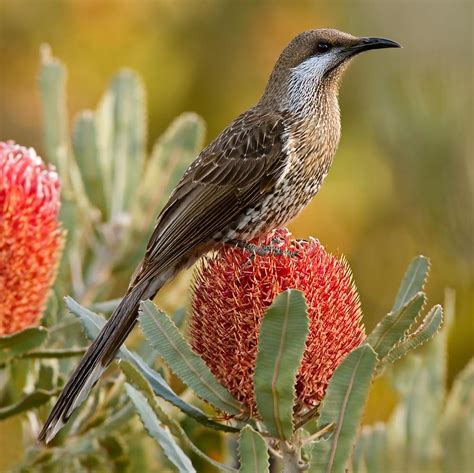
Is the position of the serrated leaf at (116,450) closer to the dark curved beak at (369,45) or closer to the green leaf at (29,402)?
the green leaf at (29,402)

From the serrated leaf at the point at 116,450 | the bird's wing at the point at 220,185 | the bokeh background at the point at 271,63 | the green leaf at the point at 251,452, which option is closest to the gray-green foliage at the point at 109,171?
the bird's wing at the point at 220,185

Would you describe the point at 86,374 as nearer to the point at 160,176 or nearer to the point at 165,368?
the point at 165,368

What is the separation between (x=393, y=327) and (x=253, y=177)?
1.55 m

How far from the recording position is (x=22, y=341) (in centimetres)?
305

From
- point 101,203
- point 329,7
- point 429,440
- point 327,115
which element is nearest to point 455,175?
point 327,115

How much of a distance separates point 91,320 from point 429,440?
1121 mm

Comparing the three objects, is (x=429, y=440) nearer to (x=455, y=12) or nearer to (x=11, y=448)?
(x=11, y=448)

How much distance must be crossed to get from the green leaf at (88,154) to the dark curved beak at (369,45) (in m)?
1.07

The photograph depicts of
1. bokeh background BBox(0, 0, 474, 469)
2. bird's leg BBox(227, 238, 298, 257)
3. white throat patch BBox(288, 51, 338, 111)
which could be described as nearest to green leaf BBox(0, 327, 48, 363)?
bird's leg BBox(227, 238, 298, 257)

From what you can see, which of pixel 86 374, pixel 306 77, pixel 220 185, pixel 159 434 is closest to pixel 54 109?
pixel 220 185

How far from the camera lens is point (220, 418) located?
8.68ft

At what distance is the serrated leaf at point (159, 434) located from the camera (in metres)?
2.49

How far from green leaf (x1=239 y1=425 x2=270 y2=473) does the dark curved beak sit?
201 centimetres

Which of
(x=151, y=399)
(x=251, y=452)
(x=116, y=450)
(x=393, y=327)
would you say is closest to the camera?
(x=251, y=452)
